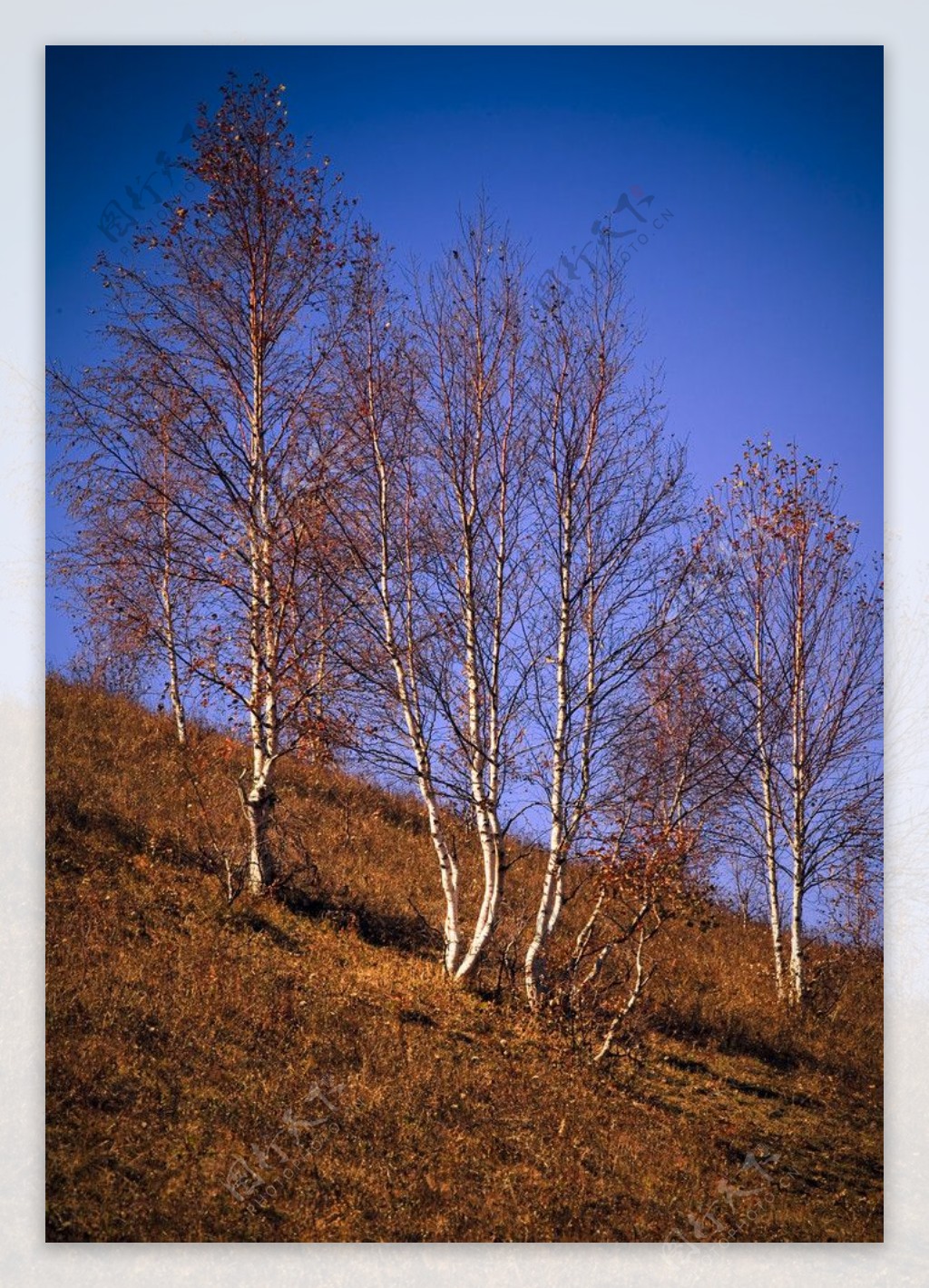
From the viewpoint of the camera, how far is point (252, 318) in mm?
7520

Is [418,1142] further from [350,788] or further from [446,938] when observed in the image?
[350,788]

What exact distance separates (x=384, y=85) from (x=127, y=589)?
3.21 m

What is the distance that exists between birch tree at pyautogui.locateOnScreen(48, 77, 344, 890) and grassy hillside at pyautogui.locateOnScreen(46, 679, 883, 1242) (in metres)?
0.53

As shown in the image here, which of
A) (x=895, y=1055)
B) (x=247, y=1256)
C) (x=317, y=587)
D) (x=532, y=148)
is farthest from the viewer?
(x=317, y=587)

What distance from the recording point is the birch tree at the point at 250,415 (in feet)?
23.0

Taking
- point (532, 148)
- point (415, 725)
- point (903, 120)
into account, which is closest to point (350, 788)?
point (415, 725)

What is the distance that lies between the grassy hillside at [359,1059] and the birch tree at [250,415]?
53 centimetres

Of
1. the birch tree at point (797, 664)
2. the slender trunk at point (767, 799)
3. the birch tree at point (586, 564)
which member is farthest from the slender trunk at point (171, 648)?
the slender trunk at point (767, 799)

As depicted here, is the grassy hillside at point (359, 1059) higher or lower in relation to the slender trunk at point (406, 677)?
lower

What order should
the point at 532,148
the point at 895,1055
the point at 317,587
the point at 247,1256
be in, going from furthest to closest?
the point at 317,587
the point at 532,148
the point at 895,1055
the point at 247,1256

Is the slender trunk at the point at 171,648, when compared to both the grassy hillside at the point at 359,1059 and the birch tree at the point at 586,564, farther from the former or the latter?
the birch tree at the point at 586,564

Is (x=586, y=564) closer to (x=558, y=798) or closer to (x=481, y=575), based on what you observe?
(x=481, y=575)

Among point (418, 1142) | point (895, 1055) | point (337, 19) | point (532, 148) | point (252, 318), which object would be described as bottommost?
point (418, 1142)

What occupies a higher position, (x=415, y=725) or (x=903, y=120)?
(x=903, y=120)
